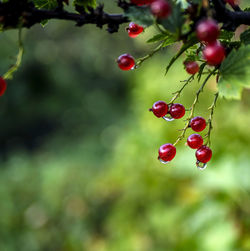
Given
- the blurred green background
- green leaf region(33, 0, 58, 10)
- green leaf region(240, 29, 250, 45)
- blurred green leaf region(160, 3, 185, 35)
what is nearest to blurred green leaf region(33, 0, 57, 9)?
green leaf region(33, 0, 58, 10)

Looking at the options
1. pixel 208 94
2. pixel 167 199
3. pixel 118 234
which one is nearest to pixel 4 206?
pixel 118 234

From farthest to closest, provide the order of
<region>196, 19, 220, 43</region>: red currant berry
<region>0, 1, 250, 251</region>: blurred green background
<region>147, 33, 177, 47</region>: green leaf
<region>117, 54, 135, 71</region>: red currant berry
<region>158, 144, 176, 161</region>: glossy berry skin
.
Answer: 1. <region>0, 1, 250, 251</region>: blurred green background
2. <region>158, 144, 176, 161</region>: glossy berry skin
3. <region>117, 54, 135, 71</region>: red currant berry
4. <region>147, 33, 177, 47</region>: green leaf
5. <region>196, 19, 220, 43</region>: red currant berry

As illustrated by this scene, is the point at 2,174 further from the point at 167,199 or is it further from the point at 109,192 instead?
the point at 167,199

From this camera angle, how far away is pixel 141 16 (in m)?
0.58

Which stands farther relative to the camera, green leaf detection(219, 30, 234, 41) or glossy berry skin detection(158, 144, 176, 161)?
glossy berry skin detection(158, 144, 176, 161)

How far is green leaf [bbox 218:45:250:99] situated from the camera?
22.4 inches

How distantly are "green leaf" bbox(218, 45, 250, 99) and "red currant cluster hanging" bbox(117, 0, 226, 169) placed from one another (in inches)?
0.8

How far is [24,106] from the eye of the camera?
11633mm

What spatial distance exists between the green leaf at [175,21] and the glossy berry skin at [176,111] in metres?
0.25

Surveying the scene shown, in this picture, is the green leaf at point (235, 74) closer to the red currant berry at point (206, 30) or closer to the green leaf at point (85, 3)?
the red currant berry at point (206, 30)

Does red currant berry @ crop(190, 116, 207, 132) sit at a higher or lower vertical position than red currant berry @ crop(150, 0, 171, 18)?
lower

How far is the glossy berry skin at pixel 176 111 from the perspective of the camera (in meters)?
0.77

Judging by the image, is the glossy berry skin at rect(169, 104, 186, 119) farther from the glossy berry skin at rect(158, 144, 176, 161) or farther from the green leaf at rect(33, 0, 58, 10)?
the green leaf at rect(33, 0, 58, 10)

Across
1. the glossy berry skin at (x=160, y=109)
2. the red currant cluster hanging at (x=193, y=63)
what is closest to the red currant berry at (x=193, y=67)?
the red currant cluster hanging at (x=193, y=63)
